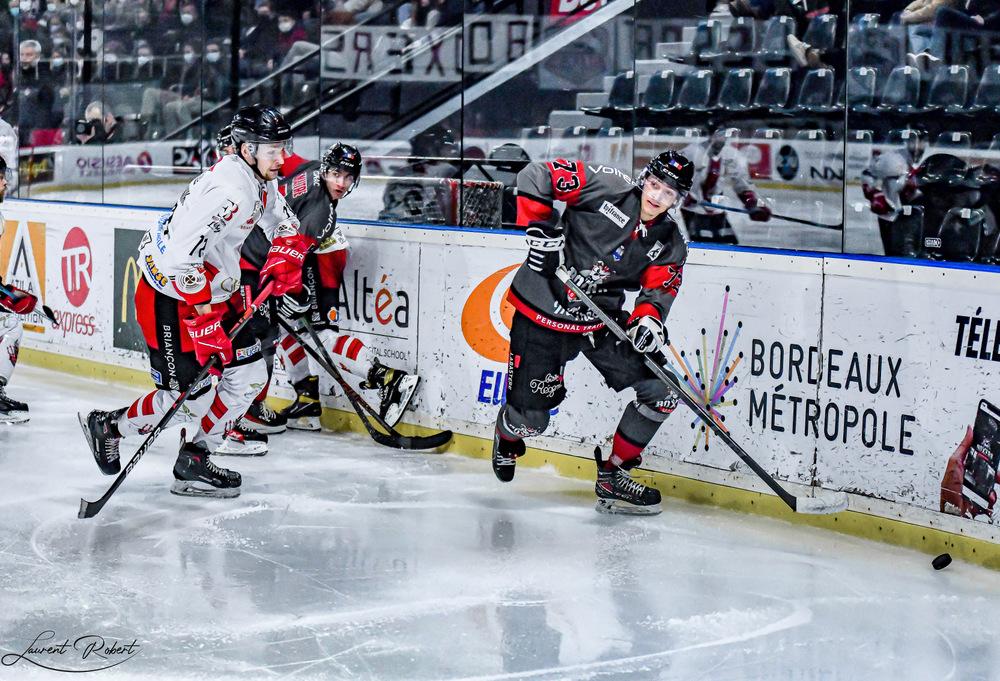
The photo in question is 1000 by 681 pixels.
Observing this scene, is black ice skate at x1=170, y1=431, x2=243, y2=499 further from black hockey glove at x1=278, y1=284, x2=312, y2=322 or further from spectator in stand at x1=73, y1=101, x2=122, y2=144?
spectator in stand at x1=73, y1=101, x2=122, y2=144

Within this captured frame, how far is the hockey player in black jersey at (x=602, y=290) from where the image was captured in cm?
417

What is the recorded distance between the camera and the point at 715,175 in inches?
228

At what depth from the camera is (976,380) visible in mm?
3848

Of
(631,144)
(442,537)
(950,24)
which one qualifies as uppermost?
(950,24)

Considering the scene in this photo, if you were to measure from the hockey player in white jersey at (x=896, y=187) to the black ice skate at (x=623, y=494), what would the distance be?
4.57ft

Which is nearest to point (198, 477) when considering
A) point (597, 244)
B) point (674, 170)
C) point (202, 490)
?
point (202, 490)

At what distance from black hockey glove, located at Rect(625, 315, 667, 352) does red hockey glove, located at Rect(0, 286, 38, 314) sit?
2333 mm

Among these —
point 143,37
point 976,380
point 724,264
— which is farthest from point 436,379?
point 143,37

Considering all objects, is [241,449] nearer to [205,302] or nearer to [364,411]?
[364,411]

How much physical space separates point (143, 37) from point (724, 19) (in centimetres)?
390

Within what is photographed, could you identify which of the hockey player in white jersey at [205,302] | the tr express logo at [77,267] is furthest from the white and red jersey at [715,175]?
the tr express logo at [77,267]

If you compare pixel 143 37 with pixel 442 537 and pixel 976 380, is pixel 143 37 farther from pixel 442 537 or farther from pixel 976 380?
pixel 976 380

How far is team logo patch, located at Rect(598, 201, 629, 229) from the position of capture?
167 inches
